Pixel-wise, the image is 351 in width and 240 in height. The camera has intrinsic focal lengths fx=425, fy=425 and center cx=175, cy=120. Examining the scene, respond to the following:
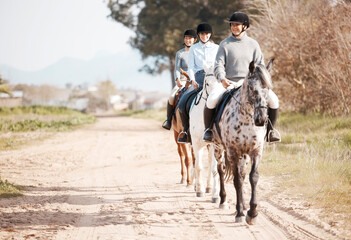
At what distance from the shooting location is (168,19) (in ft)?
103

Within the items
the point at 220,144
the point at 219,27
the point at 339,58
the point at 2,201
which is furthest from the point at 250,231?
the point at 219,27

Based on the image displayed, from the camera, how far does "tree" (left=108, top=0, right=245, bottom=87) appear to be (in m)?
30.8

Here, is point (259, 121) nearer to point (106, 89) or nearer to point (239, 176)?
point (239, 176)

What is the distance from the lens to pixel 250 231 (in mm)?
5660

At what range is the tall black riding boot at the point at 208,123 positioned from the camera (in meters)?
6.94

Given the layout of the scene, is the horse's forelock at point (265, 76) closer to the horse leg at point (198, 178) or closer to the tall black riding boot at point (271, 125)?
the tall black riding boot at point (271, 125)

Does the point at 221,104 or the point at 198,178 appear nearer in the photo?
the point at 221,104

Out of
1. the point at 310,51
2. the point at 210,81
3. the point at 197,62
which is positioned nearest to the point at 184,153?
the point at 197,62

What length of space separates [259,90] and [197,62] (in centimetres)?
298

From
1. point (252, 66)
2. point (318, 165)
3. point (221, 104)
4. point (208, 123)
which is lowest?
point (318, 165)

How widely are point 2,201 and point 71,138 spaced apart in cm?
1170

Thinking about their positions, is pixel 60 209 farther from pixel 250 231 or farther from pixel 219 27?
pixel 219 27

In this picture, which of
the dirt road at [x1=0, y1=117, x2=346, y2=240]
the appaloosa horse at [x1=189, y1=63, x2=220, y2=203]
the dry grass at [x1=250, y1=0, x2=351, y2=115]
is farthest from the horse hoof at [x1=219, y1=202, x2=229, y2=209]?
the dry grass at [x1=250, y1=0, x2=351, y2=115]

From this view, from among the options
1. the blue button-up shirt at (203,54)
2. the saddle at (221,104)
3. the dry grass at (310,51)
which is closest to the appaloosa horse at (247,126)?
the saddle at (221,104)
